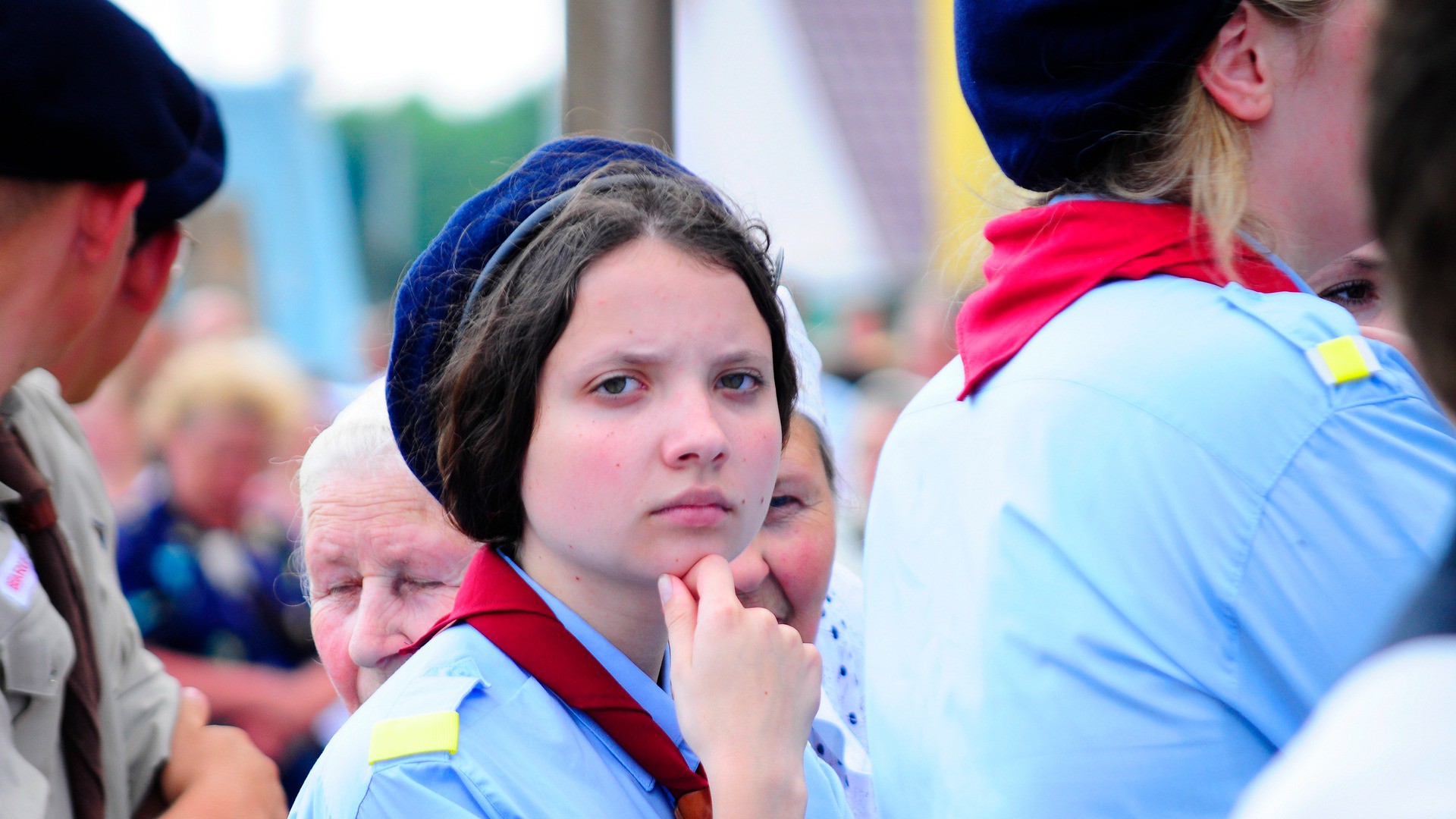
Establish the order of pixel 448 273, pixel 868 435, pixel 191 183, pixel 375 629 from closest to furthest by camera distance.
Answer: pixel 448 273 → pixel 375 629 → pixel 191 183 → pixel 868 435

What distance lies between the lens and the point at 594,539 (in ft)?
4.68

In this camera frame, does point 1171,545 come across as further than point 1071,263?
No

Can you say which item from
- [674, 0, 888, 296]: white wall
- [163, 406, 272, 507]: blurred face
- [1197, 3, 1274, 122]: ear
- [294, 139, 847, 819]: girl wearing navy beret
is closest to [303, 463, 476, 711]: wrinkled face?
[294, 139, 847, 819]: girl wearing navy beret

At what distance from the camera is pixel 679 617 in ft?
4.49

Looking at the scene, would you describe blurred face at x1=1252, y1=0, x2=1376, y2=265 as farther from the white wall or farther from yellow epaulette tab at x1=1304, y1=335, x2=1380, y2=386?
the white wall

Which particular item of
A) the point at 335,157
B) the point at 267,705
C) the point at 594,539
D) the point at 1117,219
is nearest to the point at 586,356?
the point at 594,539

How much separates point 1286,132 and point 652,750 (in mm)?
1012

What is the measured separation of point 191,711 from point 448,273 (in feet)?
4.72

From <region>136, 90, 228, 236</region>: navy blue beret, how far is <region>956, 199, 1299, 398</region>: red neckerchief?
5.22 feet

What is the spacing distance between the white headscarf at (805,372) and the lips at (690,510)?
881mm

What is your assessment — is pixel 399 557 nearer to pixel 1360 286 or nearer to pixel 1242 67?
pixel 1242 67

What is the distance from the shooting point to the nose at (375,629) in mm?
1869

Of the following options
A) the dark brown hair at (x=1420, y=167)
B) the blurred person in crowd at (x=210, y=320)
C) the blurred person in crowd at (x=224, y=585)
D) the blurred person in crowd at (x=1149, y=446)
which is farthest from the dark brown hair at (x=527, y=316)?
the blurred person in crowd at (x=210, y=320)

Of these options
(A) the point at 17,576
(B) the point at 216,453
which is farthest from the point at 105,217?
(B) the point at 216,453
